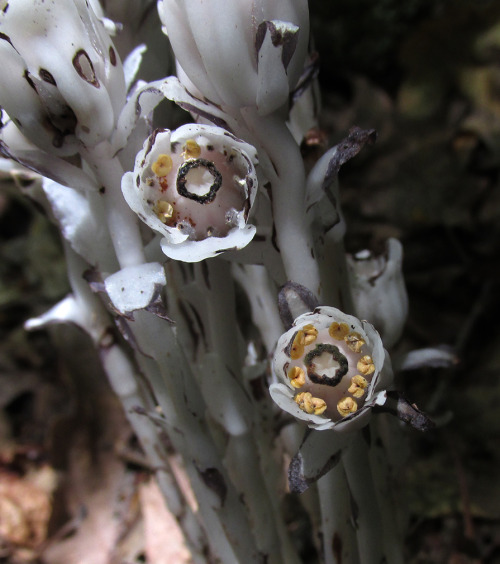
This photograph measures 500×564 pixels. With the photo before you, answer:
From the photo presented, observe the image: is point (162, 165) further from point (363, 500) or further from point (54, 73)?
point (363, 500)

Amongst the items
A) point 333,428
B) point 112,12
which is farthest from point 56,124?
point 333,428

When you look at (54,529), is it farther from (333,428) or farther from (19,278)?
(333,428)

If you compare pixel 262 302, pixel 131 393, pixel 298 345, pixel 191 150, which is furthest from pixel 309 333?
pixel 131 393

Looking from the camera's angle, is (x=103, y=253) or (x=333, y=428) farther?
(x=103, y=253)

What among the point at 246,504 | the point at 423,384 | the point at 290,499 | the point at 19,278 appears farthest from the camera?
the point at 19,278

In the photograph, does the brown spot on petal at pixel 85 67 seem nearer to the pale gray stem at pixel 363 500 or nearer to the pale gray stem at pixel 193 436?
the pale gray stem at pixel 193 436

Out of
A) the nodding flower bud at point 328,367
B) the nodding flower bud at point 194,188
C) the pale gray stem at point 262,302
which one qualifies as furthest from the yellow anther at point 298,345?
the pale gray stem at point 262,302
